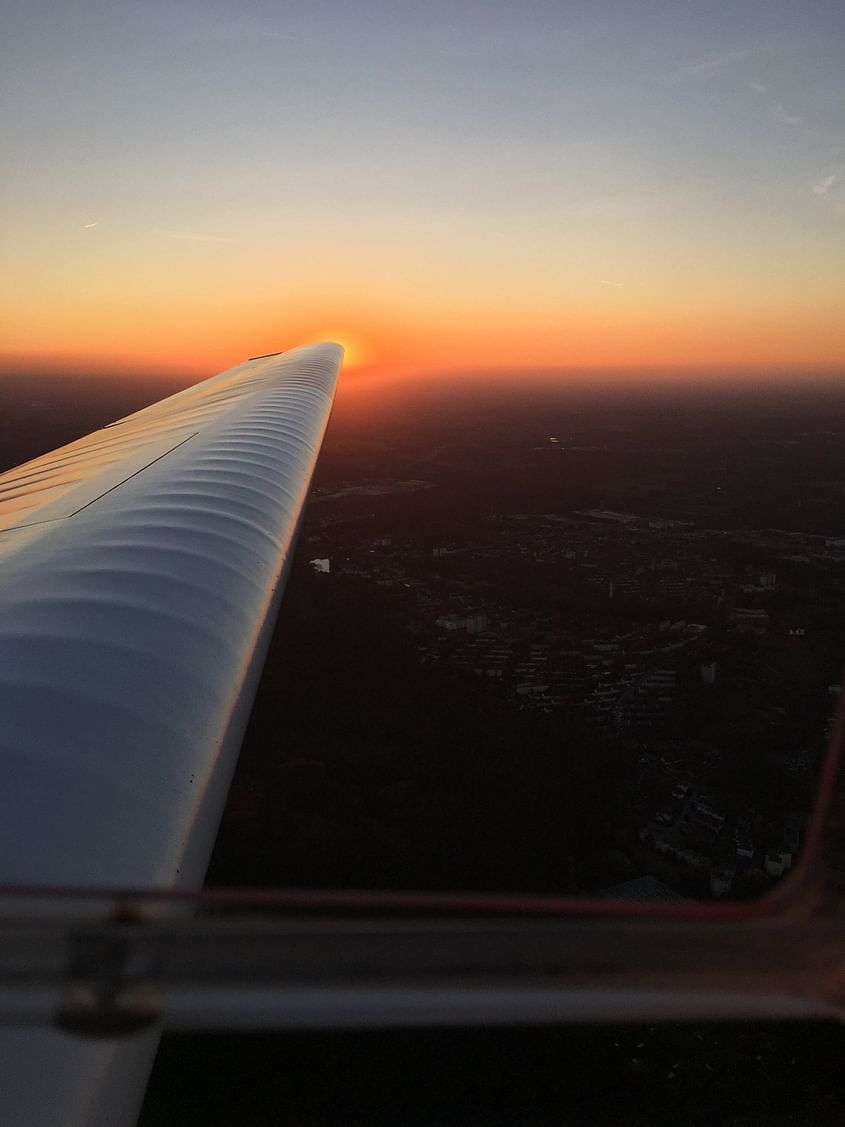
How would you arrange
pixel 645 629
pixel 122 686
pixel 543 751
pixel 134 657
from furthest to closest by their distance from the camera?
pixel 645 629
pixel 543 751
pixel 134 657
pixel 122 686

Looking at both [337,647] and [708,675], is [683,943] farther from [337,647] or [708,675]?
[337,647]

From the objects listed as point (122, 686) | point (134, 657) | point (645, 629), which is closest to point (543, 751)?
point (645, 629)

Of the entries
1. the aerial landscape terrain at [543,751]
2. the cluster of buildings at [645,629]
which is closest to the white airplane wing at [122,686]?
the aerial landscape terrain at [543,751]

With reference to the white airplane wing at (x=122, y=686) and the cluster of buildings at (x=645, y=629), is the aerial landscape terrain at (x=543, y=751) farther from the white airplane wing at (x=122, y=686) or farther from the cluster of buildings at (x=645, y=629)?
the white airplane wing at (x=122, y=686)

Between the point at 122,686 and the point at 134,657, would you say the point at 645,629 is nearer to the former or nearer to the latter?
the point at 134,657

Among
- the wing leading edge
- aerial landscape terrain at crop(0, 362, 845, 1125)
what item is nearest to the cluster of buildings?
aerial landscape terrain at crop(0, 362, 845, 1125)

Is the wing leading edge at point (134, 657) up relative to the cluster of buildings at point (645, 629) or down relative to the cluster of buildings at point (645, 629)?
up

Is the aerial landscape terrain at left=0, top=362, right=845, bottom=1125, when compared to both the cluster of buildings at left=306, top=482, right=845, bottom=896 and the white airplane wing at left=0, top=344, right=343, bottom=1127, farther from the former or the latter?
the white airplane wing at left=0, top=344, right=343, bottom=1127

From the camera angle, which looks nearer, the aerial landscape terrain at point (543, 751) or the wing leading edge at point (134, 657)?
the wing leading edge at point (134, 657)
